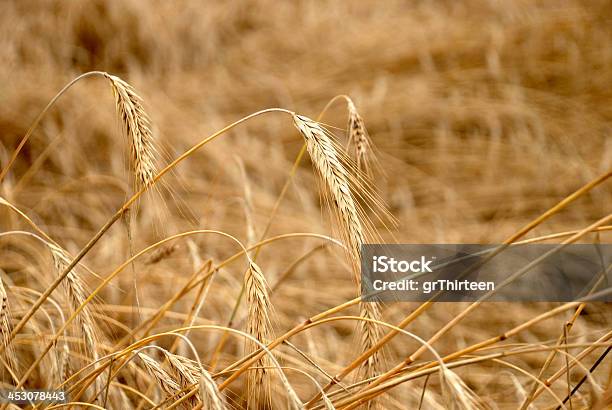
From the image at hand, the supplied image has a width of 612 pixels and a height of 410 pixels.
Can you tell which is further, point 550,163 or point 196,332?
point 550,163

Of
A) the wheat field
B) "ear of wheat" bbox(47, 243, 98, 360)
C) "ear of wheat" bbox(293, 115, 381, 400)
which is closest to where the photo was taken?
"ear of wheat" bbox(293, 115, 381, 400)

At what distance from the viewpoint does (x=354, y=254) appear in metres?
0.76

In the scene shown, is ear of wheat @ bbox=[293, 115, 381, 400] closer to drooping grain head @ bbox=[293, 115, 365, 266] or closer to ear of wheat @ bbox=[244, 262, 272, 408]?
drooping grain head @ bbox=[293, 115, 365, 266]

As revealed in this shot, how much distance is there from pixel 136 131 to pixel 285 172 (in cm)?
150

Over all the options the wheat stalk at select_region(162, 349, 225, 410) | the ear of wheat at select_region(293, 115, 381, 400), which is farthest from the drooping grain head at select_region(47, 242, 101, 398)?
the ear of wheat at select_region(293, 115, 381, 400)

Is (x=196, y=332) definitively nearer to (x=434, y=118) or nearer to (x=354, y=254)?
(x=354, y=254)

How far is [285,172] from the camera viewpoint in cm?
233

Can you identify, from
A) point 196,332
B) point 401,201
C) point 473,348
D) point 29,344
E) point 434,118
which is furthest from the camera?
point 434,118

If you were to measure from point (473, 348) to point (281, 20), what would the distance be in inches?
121

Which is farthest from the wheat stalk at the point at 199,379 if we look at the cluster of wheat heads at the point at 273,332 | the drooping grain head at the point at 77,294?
the drooping grain head at the point at 77,294

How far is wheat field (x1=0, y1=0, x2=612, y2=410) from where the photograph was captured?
1018 millimetres

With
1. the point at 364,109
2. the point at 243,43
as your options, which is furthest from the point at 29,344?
the point at 243,43

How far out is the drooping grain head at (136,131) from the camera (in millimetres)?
827

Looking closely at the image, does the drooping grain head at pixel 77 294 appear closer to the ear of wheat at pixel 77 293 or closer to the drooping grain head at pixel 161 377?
the ear of wheat at pixel 77 293
